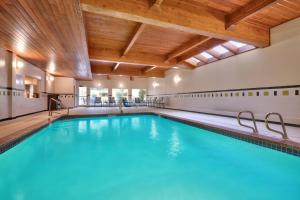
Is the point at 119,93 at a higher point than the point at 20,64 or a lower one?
lower

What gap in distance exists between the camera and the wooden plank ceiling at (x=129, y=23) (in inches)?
102

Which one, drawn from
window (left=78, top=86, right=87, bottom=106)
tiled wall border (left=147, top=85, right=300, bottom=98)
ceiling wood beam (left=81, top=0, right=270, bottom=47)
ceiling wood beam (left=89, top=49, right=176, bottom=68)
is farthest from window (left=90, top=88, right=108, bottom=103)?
ceiling wood beam (left=81, top=0, right=270, bottom=47)

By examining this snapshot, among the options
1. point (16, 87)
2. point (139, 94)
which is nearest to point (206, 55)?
point (16, 87)

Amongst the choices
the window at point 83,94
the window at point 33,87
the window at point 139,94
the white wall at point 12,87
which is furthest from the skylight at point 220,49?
the window at point 83,94

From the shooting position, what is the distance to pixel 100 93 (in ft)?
41.2

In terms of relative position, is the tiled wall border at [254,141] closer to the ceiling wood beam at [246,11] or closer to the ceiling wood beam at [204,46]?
the ceiling wood beam at [246,11]

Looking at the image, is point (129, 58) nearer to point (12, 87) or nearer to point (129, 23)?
point (129, 23)

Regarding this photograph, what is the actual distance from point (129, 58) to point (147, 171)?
4748 mm

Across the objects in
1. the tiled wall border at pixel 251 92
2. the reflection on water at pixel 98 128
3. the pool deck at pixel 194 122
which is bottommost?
the reflection on water at pixel 98 128

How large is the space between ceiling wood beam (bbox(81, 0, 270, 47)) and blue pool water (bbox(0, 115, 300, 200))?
2373mm

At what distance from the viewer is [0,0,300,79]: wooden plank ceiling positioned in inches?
102

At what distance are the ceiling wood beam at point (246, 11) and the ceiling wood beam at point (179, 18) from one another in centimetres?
14

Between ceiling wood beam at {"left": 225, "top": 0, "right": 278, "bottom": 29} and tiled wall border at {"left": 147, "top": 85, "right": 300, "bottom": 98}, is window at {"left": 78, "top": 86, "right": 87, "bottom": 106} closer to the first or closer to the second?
tiled wall border at {"left": 147, "top": 85, "right": 300, "bottom": 98}

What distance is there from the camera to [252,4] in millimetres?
3055
